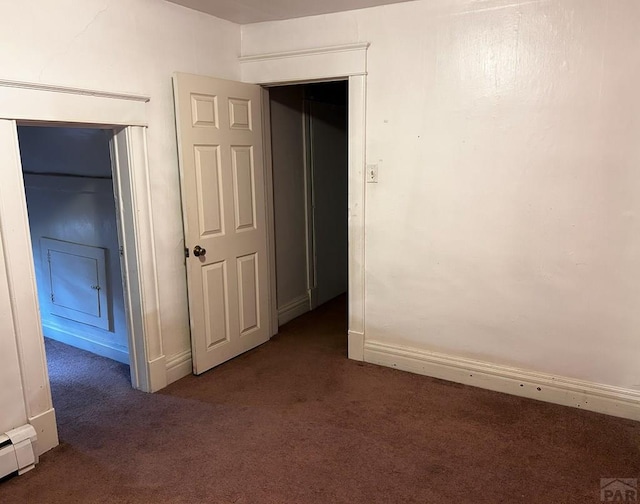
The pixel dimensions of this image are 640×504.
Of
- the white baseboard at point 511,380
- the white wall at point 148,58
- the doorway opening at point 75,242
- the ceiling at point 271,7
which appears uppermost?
the ceiling at point 271,7

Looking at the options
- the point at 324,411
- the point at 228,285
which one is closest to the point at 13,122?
the point at 228,285

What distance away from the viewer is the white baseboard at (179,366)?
331 centimetres

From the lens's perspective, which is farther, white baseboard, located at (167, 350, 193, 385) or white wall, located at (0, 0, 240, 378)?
white baseboard, located at (167, 350, 193, 385)

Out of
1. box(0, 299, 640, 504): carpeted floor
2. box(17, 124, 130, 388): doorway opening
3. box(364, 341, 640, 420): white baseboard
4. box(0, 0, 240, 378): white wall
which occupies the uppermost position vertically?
box(0, 0, 240, 378): white wall

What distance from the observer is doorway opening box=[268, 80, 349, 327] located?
427cm

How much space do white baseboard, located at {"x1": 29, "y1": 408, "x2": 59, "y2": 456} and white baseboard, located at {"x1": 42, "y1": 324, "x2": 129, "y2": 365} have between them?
1.02 metres

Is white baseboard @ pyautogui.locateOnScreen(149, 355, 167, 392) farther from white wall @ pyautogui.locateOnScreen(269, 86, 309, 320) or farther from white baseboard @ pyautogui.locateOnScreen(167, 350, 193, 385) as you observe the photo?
white wall @ pyautogui.locateOnScreen(269, 86, 309, 320)

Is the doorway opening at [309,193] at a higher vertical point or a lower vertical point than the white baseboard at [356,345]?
higher

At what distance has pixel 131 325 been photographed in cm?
317

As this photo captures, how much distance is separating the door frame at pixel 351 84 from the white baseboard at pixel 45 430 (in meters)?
1.94

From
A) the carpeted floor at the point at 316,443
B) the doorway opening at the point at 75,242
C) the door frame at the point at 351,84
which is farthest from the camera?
the doorway opening at the point at 75,242

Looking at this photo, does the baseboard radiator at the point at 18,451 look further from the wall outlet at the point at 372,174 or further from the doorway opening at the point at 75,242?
the wall outlet at the point at 372,174

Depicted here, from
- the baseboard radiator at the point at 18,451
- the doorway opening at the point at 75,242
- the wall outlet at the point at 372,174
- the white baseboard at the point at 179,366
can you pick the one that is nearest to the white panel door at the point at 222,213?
the white baseboard at the point at 179,366

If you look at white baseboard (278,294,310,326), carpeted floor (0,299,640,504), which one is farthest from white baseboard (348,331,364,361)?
white baseboard (278,294,310,326)
